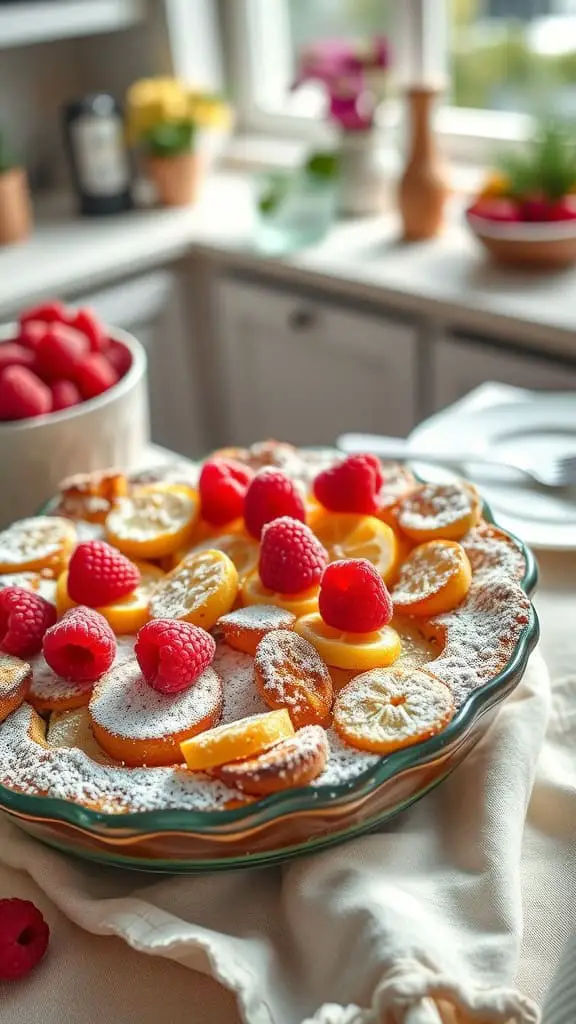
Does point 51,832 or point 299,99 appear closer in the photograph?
point 51,832

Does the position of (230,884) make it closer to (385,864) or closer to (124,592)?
(385,864)

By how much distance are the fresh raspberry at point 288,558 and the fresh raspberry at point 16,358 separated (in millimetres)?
376

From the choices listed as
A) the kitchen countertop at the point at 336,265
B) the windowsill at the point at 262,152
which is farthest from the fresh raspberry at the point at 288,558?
the windowsill at the point at 262,152

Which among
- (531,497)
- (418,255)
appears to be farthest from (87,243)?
(531,497)

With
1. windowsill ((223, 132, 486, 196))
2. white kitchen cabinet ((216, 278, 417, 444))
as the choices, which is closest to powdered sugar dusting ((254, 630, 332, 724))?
white kitchen cabinet ((216, 278, 417, 444))

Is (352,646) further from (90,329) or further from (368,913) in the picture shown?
(90,329)

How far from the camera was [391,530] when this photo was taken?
28.1 inches

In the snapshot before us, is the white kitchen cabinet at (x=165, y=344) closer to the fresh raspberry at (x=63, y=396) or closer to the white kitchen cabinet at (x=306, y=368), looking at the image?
the white kitchen cabinet at (x=306, y=368)

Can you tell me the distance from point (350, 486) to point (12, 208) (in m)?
1.23

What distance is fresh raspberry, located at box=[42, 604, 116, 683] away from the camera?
60 cm

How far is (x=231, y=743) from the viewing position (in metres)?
0.52

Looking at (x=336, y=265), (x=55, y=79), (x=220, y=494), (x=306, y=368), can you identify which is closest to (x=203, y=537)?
(x=220, y=494)

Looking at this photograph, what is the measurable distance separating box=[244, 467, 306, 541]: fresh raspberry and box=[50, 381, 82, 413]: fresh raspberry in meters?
0.26

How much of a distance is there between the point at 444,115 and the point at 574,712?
145cm
